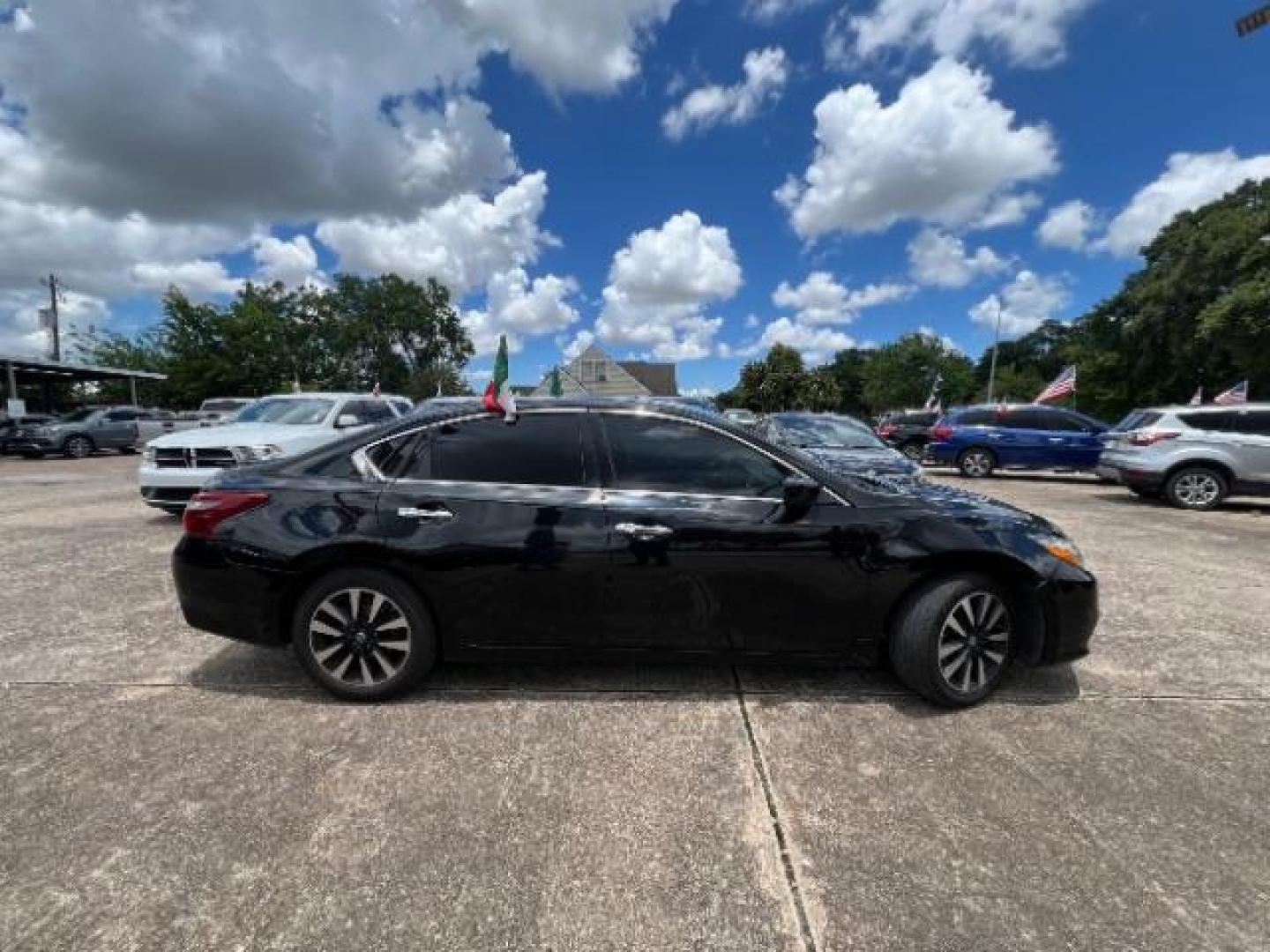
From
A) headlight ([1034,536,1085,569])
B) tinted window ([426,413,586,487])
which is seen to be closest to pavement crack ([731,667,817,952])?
tinted window ([426,413,586,487])

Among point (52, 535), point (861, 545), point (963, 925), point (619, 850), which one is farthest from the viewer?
point (52, 535)

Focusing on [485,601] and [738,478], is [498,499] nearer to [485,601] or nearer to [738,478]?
[485,601]

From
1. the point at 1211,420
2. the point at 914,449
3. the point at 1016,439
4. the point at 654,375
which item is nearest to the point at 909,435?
the point at 914,449

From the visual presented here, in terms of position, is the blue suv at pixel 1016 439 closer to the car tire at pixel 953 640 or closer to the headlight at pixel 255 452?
the car tire at pixel 953 640

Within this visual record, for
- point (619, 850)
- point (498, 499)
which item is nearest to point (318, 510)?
point (498, 499)

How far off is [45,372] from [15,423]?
40.0ft

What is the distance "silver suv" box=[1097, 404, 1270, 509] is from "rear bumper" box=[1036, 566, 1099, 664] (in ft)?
27.7

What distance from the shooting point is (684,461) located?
2.99 meters

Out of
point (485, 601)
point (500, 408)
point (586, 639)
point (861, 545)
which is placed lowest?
point (586, 639)

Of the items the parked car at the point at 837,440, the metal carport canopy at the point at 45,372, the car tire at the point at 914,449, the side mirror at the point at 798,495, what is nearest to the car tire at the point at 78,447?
the metal carport canopy at the point at 45,372

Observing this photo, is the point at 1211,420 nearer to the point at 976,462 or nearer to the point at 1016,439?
the point at 1016,439

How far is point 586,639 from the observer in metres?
2.91

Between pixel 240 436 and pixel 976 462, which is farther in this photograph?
pixel 976 462

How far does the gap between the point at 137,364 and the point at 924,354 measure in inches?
3663
